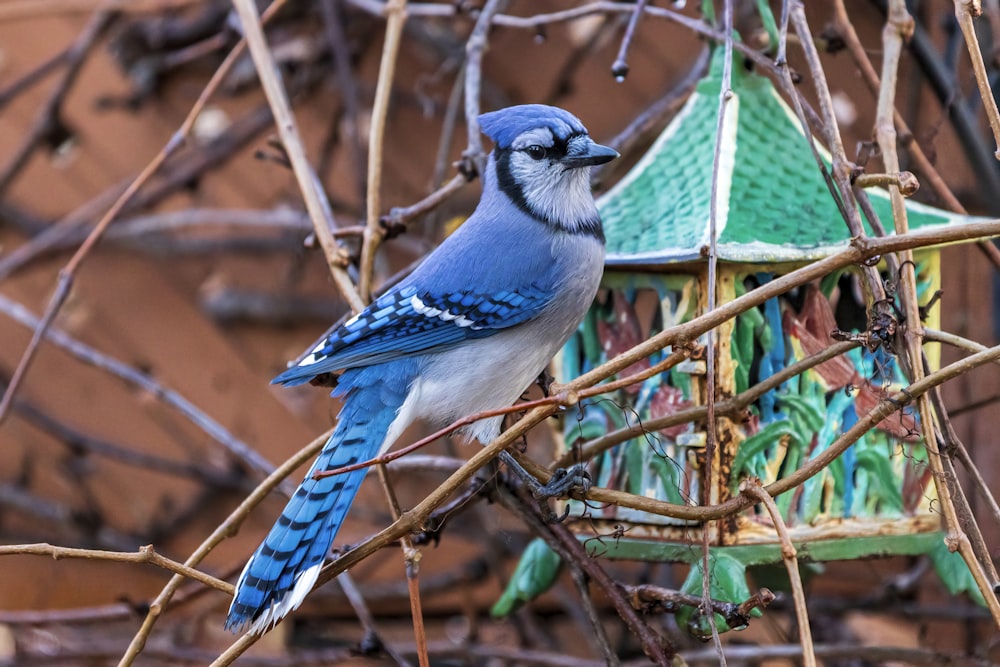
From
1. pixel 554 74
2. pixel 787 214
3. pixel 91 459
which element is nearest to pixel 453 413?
pixel 787 214

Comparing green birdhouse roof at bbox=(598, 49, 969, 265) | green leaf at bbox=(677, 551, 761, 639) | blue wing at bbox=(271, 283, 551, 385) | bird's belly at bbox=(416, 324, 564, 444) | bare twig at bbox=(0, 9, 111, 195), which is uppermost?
bare twig at bbox=(0, 9, 111, 195)

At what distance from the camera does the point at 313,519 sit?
5.09 ft

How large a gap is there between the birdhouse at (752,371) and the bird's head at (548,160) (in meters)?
0.07

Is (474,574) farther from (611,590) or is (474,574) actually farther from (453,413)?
(611,590)

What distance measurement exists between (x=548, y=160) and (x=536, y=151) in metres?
0.03

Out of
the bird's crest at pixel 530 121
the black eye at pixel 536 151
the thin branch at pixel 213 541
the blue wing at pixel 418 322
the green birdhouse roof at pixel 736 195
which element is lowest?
the thin branch at pixel 213 541

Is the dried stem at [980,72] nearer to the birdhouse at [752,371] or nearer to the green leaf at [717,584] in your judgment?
the birdhouse at [752,371]

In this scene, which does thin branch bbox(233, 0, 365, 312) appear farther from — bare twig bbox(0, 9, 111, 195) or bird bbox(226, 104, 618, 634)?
bare twig bbox(0, 9, 111, 195)

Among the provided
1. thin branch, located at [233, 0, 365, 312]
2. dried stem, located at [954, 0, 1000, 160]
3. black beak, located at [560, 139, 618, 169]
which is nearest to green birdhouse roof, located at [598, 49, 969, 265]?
black beak, located at [560, 139, 618, 169]

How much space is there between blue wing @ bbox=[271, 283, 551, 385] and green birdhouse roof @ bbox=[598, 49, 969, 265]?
0.57 feet

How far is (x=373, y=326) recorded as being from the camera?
174 cm

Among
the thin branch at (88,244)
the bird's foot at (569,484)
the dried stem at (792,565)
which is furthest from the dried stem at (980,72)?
the thin branch at (88,244)

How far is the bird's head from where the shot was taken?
183 cm

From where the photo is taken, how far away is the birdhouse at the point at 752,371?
5.39 ft
